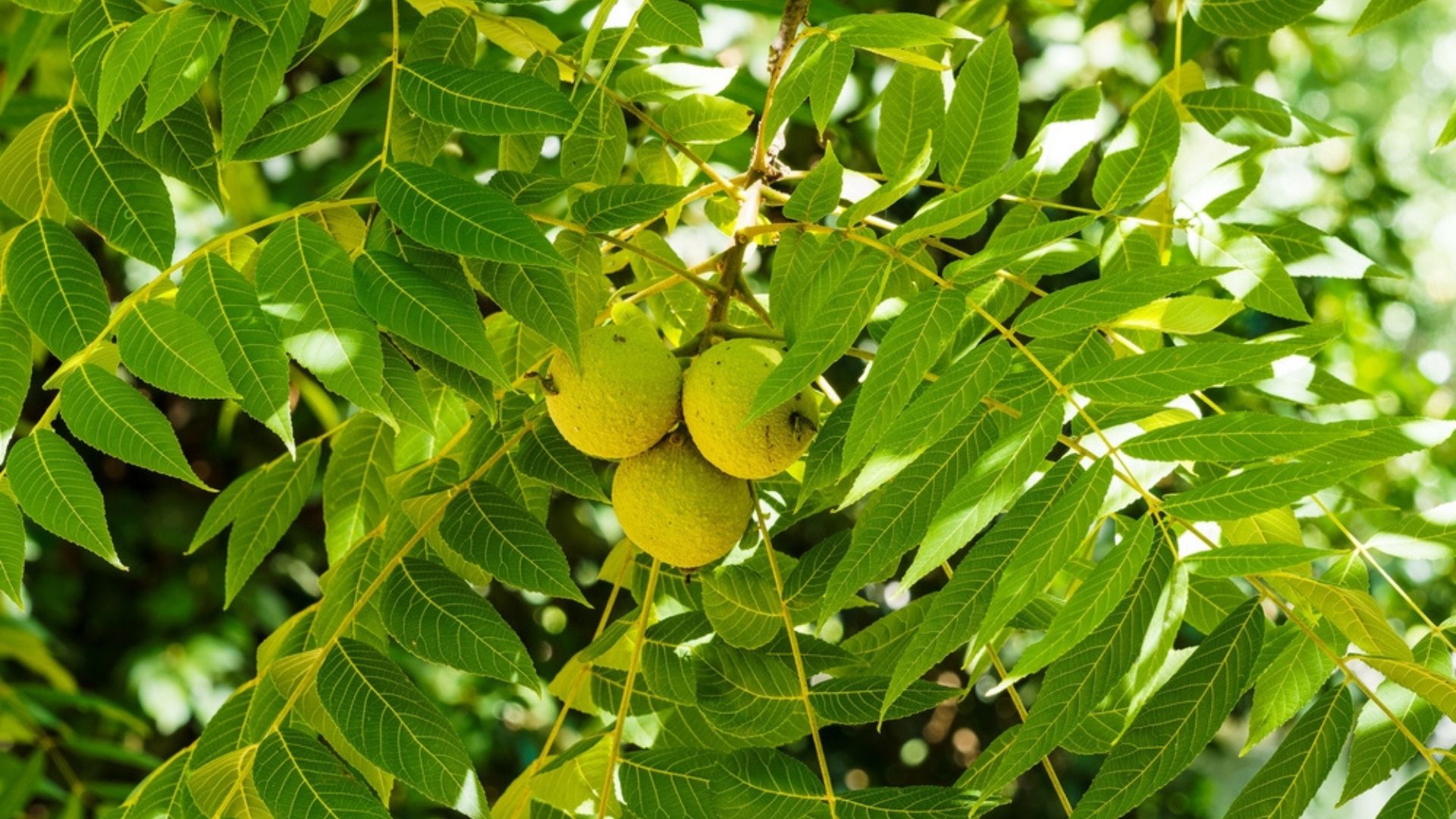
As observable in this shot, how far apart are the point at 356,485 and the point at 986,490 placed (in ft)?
2.91

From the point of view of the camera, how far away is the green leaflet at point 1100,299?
1.10 metres

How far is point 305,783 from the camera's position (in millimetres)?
1205

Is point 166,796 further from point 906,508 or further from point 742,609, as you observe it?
point 906,508

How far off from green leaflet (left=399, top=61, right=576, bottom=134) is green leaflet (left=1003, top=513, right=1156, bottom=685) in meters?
0.58

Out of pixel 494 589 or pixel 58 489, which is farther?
pixel 494 589

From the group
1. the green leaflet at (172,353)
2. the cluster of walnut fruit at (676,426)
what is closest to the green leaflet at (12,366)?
the green leaflet at (172,353)

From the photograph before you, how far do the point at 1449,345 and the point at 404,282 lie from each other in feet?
37.8

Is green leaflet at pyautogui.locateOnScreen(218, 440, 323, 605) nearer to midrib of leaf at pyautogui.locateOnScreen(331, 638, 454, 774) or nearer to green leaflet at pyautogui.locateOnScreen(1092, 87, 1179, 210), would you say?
midrib of leaf at pyautogui.locateOnScreen(331, 638, 454, 774)

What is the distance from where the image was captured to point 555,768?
142 cm

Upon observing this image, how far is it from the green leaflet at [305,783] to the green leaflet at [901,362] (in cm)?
52

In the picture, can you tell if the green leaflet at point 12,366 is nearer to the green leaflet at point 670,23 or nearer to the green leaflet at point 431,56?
the green leaflet at point 431,56

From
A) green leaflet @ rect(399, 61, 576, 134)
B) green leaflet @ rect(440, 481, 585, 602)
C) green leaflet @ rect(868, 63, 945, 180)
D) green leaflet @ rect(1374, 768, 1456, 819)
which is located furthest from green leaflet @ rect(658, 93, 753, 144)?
green leaflet @ rect(1374, 768, 1456, 819)

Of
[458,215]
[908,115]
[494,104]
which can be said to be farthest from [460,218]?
[908,115]

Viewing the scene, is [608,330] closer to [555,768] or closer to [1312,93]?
[555,768]
